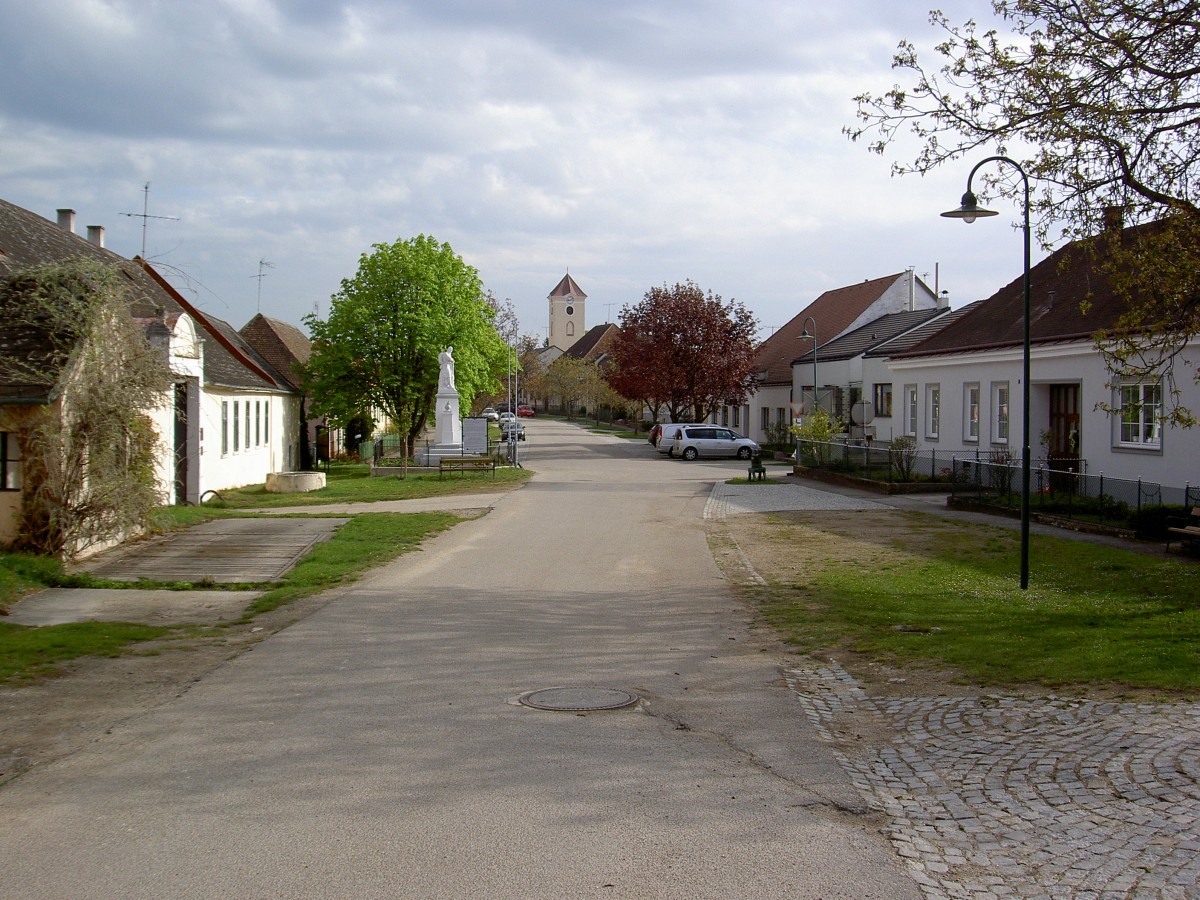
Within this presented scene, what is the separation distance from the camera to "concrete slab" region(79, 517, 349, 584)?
47.0ft

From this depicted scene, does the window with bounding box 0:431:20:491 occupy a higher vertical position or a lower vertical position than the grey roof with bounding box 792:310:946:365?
lower

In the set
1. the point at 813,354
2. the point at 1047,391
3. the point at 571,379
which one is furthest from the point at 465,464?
the point at 571,379

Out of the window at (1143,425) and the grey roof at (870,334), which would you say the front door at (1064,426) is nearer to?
the window at (1143,425)

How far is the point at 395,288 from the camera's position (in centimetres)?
4181

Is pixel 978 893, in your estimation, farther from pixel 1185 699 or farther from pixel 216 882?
pixel 1185 699

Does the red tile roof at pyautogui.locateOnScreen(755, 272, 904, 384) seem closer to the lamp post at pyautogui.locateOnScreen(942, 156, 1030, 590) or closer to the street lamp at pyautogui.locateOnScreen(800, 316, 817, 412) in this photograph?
the street lamp at pyautogui.locateOnScreen(800, 316, 817, 412)

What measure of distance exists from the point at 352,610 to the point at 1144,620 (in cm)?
809

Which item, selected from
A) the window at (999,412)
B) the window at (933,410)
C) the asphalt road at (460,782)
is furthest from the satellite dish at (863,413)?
the asphalt road at (460,782)

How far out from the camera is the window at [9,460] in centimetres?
1481

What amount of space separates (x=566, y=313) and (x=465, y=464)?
14404cm

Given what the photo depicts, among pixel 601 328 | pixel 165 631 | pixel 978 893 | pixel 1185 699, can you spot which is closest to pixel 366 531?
pixel 165 631

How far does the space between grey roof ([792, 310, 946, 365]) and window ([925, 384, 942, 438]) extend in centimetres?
1154

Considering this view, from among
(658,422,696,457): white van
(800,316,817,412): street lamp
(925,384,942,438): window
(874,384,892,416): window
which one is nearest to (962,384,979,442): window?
(925,384,942,438): window

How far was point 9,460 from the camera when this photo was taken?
585 inches
